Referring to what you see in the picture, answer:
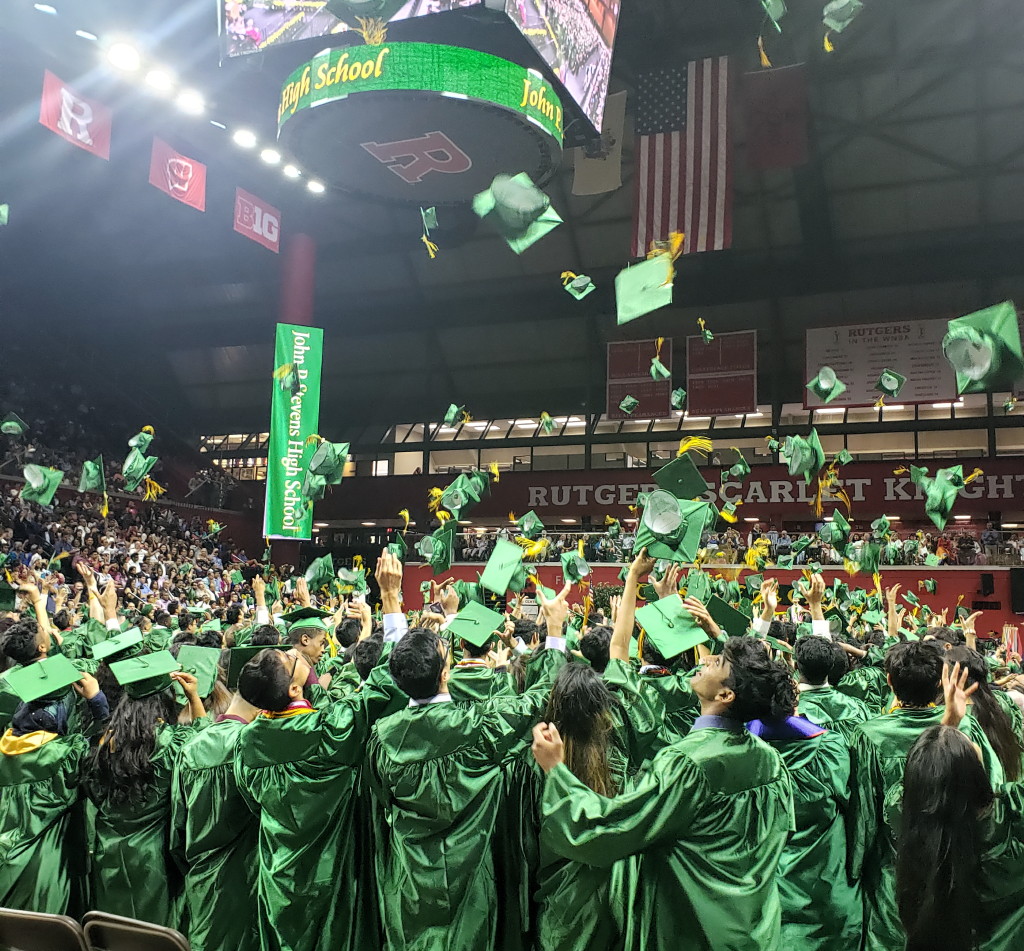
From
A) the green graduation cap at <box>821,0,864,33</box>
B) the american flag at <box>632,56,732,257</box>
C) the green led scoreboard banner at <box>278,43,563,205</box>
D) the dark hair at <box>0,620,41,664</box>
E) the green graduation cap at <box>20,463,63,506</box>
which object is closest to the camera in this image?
the dark hair at <box>0,620,41,664</box>

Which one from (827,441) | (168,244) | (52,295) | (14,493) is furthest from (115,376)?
(827,441)

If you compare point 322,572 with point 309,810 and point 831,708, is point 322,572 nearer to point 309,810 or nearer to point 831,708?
point 309,810

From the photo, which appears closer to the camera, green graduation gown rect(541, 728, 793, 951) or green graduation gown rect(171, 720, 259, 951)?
green graduation gown rect(541, 728, 793, 951)

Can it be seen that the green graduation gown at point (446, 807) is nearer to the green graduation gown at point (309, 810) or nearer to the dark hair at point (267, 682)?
the green graduation gown at point (309, 810)

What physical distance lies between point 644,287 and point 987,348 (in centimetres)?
170

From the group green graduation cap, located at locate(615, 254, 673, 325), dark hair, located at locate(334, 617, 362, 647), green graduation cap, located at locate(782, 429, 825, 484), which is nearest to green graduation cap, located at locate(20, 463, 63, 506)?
dark hair, located at locate(334, 617, 362, 647)

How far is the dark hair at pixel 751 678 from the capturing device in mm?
2354

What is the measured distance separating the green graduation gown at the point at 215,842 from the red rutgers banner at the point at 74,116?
1353cm

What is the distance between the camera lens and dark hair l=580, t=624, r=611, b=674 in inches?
162

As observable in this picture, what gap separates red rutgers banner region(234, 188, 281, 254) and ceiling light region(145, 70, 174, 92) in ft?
15.4

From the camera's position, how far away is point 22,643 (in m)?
3.98

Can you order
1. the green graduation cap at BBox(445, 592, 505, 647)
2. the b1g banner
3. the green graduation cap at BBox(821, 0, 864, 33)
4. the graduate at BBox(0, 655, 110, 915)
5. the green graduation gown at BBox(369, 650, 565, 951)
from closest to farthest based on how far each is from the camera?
1. the green graduation gown at BBox(369, 650, 565, 951)
2. the graduate at BBox(0, 655, 110, 915)
3. the green graduation cap at BBox(445, 592, 505, 647)
4. the green graduation cap at BBox(821, 0, 864, 33)
5. the b1g banner

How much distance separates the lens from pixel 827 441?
23.2m

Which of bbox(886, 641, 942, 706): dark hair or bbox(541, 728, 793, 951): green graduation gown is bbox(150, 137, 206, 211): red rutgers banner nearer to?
bbox(886, 641, 942, 706): dark hair
